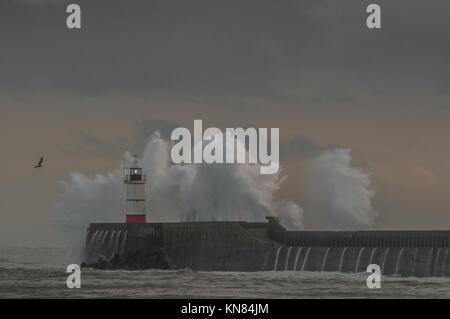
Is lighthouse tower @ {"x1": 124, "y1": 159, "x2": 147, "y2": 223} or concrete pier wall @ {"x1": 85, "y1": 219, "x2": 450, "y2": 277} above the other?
lighthouse tower @ {"x1": 124, "y1": 159, "x2": 147, "y2": 223}

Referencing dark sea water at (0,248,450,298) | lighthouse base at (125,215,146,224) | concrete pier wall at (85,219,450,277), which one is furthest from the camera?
lighthouse base at (125,215,146,224)

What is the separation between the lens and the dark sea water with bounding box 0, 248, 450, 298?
60.1 metres

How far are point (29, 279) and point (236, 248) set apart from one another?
34.4ft

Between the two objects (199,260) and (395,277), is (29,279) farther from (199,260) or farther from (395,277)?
(395,277)

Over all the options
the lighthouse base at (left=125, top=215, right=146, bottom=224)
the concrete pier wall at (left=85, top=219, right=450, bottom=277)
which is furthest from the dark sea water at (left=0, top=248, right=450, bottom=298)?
the lighthouse base at (left=125, top=215, right=146, bottom=224)

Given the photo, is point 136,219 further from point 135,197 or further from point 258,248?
point 258,248

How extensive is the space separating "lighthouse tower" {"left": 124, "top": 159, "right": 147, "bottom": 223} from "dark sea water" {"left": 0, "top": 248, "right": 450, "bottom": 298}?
15.5ft

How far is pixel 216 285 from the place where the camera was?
64.9 m

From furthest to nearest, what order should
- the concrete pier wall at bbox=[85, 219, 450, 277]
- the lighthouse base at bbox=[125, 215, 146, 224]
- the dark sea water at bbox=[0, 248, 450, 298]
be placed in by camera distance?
the lighthouse base at bbox=[125, 215, 146, 224]
the concrete pier wall at bbox=[85, 219, 450, 277]
the dark sea water at bbox=[0, 248, 450, 298]

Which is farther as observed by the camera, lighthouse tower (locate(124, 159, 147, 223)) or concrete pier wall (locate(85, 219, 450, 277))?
lighthouse tower (locate(124, 159, 147, 223))

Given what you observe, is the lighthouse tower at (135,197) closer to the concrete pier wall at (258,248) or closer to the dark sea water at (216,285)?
the concrete pier wall at (258,248)

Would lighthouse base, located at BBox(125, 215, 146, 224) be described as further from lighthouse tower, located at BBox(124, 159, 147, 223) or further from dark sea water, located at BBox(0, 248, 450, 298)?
dark sea water, located at BBox(0, 248, 450, 298)

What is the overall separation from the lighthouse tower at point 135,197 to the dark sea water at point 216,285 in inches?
186
